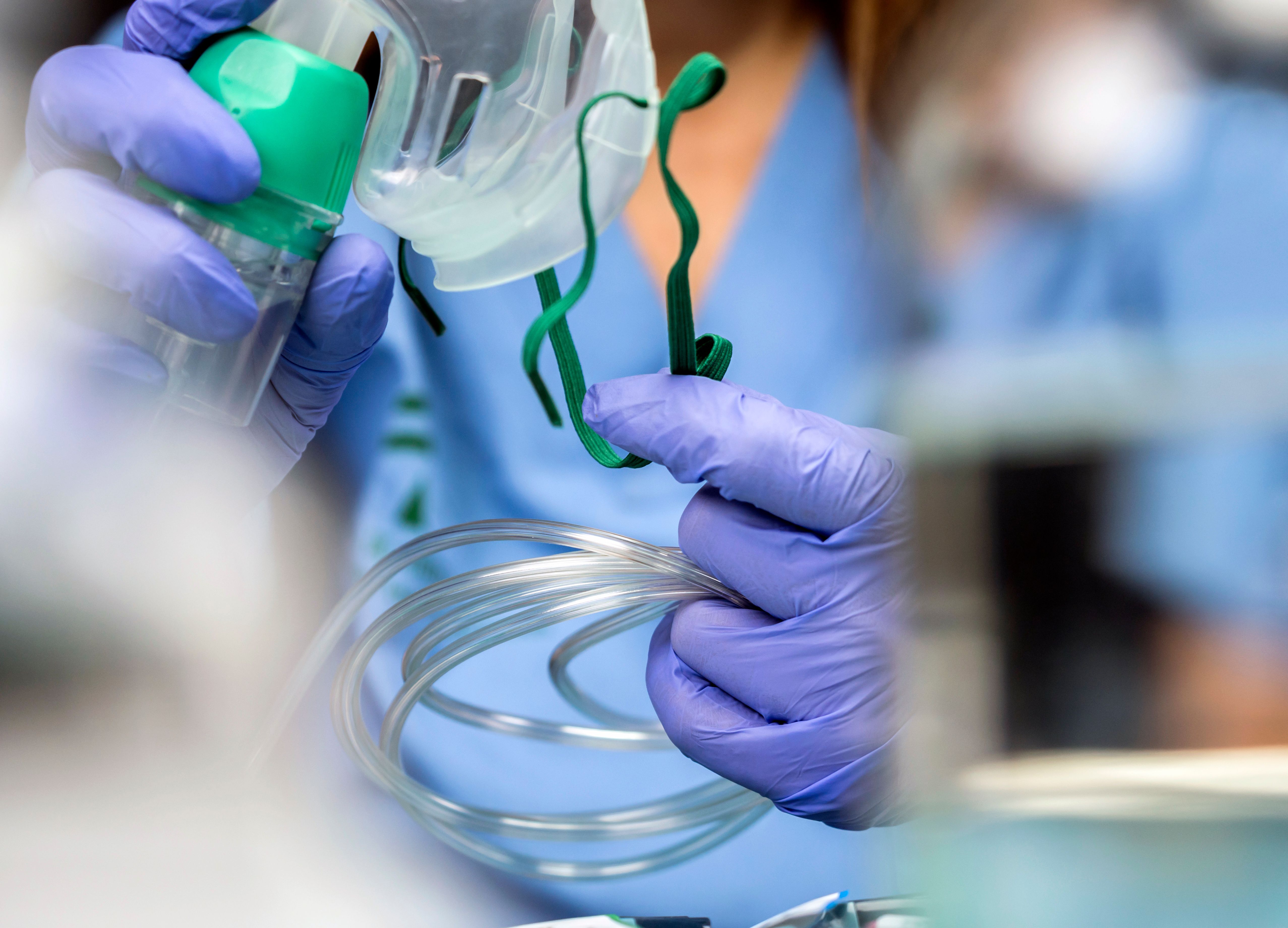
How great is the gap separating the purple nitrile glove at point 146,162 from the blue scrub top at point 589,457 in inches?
14.8

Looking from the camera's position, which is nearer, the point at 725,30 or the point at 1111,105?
the point at 1111,105

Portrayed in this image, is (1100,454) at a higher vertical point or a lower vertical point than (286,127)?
lower

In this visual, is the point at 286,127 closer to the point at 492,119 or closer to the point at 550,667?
the point at 492,119

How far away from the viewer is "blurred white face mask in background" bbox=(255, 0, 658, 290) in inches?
21.5

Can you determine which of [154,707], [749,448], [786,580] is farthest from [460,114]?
[154,707]

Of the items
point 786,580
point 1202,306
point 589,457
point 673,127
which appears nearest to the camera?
point 1202,306

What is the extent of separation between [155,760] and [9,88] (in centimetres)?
93

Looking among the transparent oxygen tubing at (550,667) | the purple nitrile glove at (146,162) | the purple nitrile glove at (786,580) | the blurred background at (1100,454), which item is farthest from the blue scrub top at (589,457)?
the blurred background at (1100,454)

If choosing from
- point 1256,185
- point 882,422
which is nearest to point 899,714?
point 882,422

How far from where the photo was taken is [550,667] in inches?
34.3

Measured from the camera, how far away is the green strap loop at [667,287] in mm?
504

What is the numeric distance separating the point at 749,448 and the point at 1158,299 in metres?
0.35

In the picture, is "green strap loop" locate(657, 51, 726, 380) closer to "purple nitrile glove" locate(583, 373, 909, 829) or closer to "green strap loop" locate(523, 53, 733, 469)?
"green strap loop" locate(523, 53, 733, 469)

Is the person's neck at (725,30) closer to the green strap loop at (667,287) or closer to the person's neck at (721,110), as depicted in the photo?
the person's neck at (721,110)
